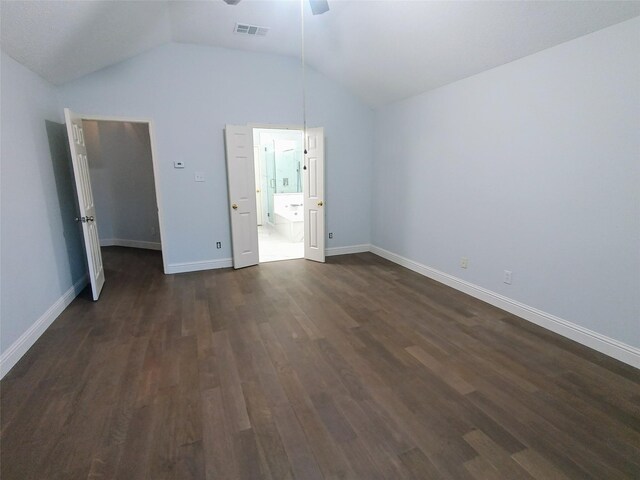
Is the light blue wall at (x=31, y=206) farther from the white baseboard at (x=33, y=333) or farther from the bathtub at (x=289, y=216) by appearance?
the bathtub at (x=289, y=216)

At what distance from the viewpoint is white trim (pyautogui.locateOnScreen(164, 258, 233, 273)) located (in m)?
4.48

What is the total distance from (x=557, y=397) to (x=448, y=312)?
4.09ft

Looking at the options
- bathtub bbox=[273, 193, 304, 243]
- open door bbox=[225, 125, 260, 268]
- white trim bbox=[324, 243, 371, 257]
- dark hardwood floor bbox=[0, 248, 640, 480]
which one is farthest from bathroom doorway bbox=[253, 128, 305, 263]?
dark hardwood floor bbox=[0, 248, 640, 480]

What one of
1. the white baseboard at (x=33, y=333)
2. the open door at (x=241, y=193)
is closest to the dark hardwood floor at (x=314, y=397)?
the white baseboard at (x=33, y=333)

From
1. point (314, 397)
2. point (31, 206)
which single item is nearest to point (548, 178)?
point (314, 397)

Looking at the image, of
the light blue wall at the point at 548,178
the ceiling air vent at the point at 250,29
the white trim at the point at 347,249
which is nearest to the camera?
the light blue wall at the point at 548,178

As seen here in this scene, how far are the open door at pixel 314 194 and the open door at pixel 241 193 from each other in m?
0.89

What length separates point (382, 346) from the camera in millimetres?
2543

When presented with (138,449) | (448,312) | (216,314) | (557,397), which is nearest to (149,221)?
(216,314)

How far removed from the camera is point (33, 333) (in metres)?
2.60

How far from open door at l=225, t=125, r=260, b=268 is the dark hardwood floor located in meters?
1.48

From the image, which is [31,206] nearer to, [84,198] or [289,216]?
[84,198]

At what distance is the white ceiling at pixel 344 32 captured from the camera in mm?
2316

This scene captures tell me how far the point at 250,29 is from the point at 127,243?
4557 mm
